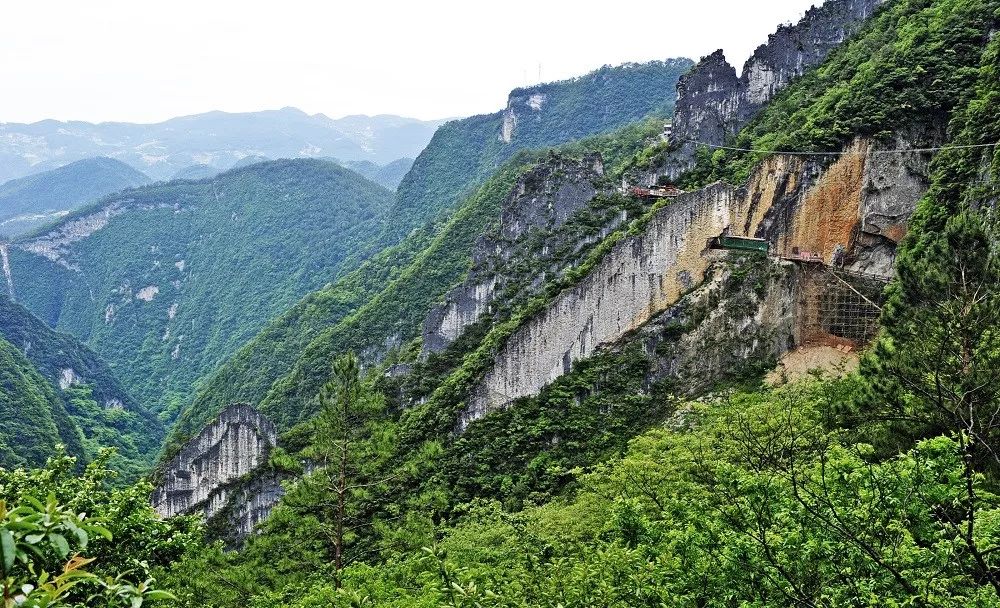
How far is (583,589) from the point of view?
32.7 feet

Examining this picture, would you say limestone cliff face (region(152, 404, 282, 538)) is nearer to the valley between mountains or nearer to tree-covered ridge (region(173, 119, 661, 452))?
the valley between mountains

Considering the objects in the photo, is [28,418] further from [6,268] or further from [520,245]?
[6,268]

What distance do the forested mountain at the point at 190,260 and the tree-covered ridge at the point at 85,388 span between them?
16403 mm

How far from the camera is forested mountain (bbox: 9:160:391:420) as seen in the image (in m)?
123

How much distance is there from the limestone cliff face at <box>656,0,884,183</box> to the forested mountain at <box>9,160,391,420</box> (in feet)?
277

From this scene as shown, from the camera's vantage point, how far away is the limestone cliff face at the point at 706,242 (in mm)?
25656

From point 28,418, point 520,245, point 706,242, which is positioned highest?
point 706,242

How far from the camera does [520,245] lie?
133ft

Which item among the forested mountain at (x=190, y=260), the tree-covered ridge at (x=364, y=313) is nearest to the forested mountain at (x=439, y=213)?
the tree-covered ridge at (x=364, y=313)

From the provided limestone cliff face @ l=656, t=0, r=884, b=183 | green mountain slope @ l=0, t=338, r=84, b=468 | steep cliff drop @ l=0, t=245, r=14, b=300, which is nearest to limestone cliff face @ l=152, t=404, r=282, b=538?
green mountain slope @ l=0, t=338, r=84, b=468

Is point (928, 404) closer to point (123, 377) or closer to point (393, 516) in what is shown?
point (393, 516)

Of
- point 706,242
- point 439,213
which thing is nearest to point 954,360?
point 706,242

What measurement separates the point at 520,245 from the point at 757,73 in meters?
18.0

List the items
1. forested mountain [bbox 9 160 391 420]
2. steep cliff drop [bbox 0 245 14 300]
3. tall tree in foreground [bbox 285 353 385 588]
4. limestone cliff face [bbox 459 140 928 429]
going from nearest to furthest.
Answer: tall tree in foreground [bbox 285 353 385 588], limestone cliff face [bbox 459 140 928 429], forested mountain [bbox 9 160 391 420], steep cliff drop [bbox 0 245 14 300]
